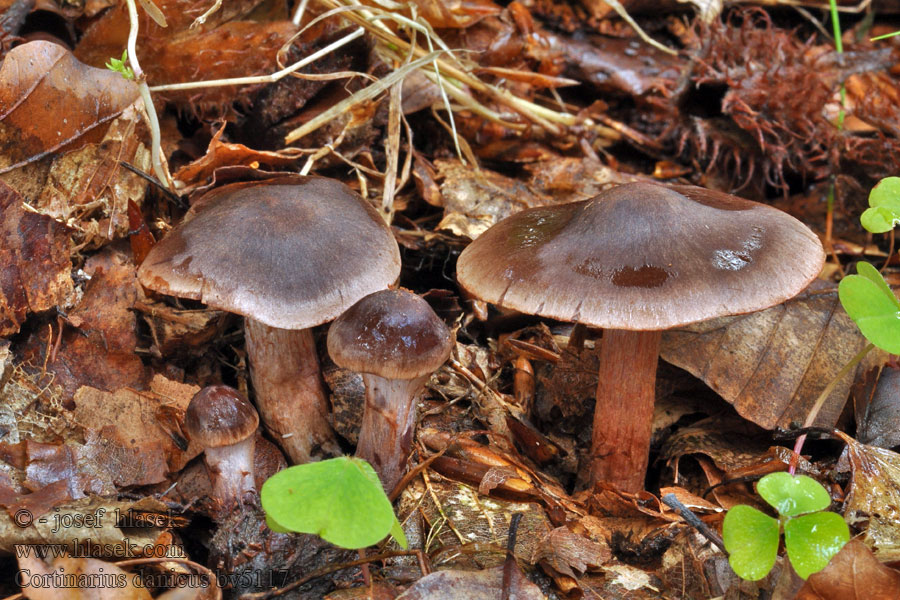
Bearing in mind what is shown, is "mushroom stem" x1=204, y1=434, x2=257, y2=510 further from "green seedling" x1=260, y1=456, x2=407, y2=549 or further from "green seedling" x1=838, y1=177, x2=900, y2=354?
"green seedling" x1=838, y1=177, x2=900, y2=354

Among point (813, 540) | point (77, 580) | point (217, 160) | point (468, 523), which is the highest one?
point (217, 160)

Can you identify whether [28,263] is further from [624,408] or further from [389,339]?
[624,408]

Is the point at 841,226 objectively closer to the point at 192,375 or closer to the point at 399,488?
the point at 399,488

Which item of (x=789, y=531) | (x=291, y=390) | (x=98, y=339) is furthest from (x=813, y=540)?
(x=98, y=339)

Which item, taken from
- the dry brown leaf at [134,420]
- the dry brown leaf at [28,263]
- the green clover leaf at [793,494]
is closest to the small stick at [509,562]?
the green clover leaf at [793,494]

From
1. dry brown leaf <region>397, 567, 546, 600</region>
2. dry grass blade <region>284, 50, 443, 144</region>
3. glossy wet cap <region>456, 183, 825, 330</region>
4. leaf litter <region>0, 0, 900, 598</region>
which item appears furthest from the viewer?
dry grass blade <region>284, 50, 443, 144</region>

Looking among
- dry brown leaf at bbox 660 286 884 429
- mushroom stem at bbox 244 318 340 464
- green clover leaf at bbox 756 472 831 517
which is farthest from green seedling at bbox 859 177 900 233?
mushroom stem at bbox 244 318 340 464
